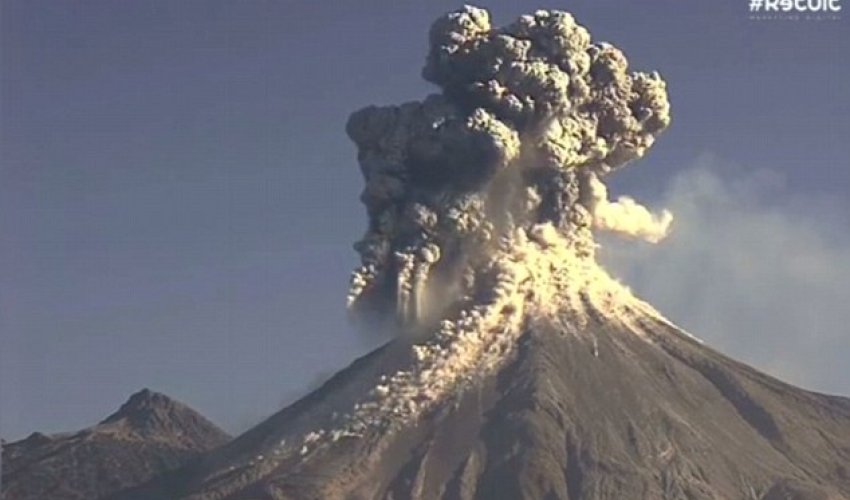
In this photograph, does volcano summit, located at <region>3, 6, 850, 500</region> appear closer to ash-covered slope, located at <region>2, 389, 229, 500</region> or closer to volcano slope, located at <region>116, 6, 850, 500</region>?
volcano slope, located at <region>116, 6, 850, 500</region>

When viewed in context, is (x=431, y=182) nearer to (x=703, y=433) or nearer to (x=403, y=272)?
(x=403, y=272)

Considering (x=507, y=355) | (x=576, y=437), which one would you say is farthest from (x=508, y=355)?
(x=576, y=437)

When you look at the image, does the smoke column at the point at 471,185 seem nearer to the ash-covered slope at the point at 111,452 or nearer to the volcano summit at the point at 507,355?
the volcano summit at the point at 507,355

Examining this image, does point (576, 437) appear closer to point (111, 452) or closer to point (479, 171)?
point (479, 171)

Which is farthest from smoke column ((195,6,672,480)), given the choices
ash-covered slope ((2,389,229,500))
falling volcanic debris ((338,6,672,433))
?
ash-covered slope ((2,389,229,500))

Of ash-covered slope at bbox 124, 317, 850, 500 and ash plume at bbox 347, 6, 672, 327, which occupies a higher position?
ash plume at bbox 347, 6, 672, 327

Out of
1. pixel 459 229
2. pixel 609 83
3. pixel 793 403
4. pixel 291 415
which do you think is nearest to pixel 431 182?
pixel 459 229

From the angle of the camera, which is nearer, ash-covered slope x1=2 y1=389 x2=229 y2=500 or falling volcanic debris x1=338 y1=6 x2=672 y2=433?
falling volcanic debris x1=338 y1=6 x2=672 y2=433
